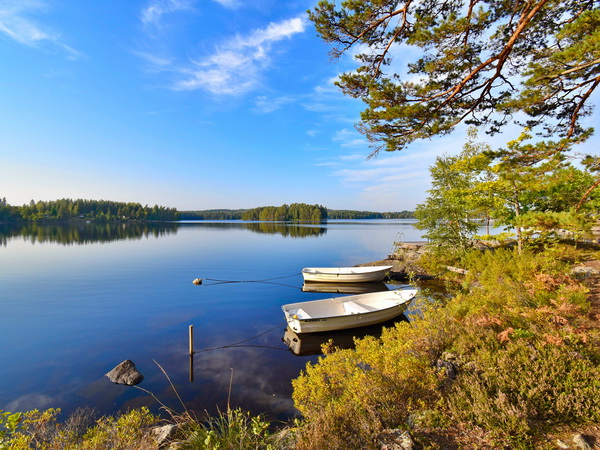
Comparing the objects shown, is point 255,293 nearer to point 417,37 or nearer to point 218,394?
point 218,394

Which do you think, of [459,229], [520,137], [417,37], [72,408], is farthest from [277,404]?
[459,229]

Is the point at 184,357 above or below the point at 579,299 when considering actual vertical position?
below

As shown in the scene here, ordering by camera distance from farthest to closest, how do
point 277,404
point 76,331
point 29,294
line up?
point 29,294 < point 76,331 < point 277,404

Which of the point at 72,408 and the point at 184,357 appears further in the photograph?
the point at 184,357

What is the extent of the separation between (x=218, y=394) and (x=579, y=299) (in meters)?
10.3

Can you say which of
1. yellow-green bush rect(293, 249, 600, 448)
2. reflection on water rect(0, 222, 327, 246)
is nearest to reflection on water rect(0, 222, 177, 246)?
reflection on water rect(0, 222, 327, 246)

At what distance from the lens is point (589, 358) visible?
470 centimetres

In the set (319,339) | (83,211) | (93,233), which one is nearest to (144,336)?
(319,339)

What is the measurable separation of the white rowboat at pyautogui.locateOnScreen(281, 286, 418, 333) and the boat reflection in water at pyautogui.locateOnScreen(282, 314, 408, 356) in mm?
383

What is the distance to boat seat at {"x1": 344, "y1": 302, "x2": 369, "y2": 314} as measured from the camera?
41.6ft

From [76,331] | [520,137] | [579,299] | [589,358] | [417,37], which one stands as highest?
[417,37]

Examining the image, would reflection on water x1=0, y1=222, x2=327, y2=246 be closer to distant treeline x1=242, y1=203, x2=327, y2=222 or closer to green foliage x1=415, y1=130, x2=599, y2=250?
green foliage x1=415, y1=130, x2=599, y2=250

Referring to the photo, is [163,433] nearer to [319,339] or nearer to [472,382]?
[472,382]

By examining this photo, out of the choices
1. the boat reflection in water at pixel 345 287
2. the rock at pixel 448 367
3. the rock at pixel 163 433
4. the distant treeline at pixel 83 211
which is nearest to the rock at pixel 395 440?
the rock at pixel 448 367
